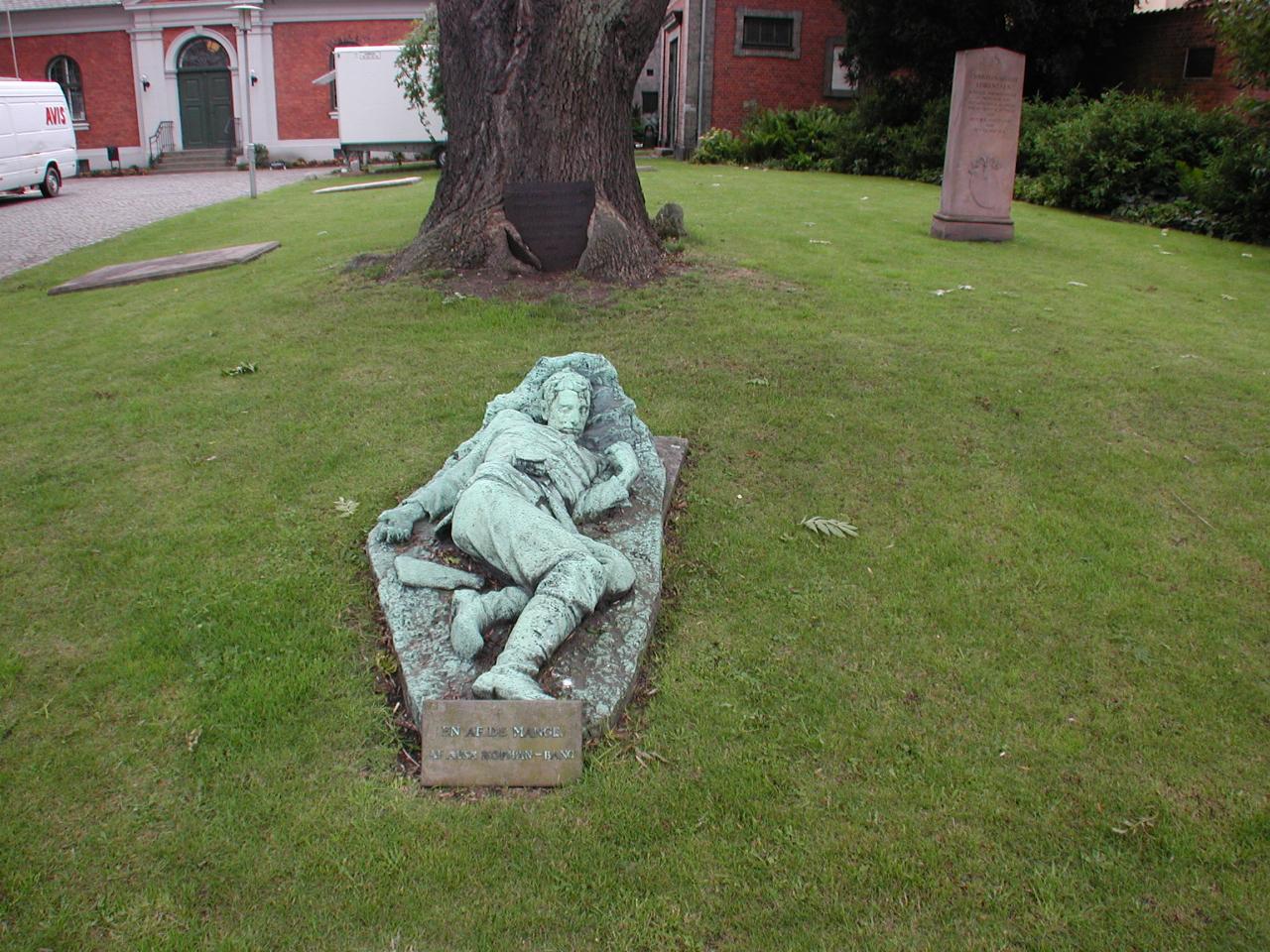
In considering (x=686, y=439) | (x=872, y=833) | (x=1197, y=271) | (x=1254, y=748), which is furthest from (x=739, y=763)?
(x=1197, y=271)

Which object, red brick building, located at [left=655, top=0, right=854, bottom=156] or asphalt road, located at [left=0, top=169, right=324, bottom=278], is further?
red brick building, located at [left=655, top=0, right=854, bottom=156]

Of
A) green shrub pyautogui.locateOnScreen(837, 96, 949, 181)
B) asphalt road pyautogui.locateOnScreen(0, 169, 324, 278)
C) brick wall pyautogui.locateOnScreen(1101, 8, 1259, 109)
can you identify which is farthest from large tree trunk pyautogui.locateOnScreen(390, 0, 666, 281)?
brick wall pyautogui.locateOnScreen(1101, 8, 1259, 109)

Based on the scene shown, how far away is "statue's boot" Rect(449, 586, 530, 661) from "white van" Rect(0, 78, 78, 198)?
21027mm

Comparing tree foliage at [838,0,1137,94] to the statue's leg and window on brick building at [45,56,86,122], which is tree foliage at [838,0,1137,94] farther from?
window on brick building at [45,56,86,122]

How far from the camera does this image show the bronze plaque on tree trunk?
8.48 m

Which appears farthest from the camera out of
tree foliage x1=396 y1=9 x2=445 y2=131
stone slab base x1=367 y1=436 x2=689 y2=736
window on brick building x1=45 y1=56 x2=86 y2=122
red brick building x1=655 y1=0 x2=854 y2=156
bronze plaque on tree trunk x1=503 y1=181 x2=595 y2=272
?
window on brick building x1=45 y1=56 x2=86 y2=122

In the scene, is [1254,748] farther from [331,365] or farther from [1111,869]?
[331,365]

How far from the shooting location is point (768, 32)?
1027 inches

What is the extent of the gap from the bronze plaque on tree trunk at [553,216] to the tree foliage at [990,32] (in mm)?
15060

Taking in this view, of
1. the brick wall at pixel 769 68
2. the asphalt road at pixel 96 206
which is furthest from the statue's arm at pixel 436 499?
the brick wall at pixel 769 68

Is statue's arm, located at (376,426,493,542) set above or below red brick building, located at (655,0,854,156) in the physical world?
below

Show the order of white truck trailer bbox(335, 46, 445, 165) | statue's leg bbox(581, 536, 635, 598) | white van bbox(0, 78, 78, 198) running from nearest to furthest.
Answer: statue's leg bbox(581, 536, 635, 598) < white van bbox(0, 78, 78, 198) < white truck trailer bbox(335, 46, 445, 165)

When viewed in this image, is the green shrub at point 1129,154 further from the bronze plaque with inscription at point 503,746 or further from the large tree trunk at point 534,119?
the bronze plaque with inscription at point 503,746

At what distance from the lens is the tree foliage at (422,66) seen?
21.5 metres
